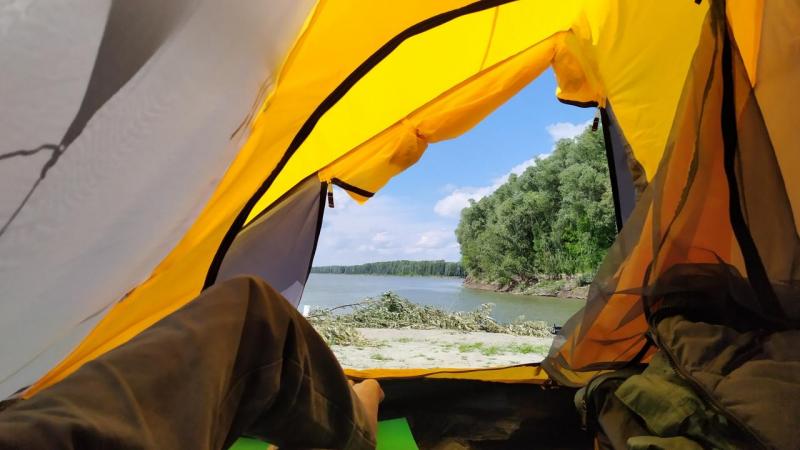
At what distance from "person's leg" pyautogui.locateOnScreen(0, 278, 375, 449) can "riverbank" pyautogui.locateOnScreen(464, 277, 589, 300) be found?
5569 millimetres

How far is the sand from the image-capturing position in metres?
2.23

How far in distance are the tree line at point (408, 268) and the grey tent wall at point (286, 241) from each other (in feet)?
12.2

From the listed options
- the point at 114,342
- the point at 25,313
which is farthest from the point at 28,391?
the point at 25,313

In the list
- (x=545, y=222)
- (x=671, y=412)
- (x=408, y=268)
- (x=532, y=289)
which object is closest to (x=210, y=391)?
(x=671, y=412)

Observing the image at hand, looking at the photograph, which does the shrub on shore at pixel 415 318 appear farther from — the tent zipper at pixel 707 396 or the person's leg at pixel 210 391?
the person's leg at pixel 210 391

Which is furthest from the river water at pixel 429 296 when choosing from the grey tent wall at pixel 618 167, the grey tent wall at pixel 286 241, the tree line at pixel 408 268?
the grey tent wall at pixel 618 167

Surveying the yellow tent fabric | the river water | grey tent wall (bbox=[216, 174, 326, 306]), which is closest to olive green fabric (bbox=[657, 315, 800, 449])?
the yellow tent fabric

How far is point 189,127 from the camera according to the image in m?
0.70

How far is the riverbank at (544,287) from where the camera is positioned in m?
6.38

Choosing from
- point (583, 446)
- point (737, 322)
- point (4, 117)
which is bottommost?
point (583, 446)

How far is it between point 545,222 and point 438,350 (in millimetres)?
5727

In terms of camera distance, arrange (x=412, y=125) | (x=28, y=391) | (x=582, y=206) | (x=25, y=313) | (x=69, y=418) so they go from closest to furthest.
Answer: (x=69, y=418) → (x=25, y=313) → (x=28, y=391) → (x=412, y=125) → (x=582, y=206)

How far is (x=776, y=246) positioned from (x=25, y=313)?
43.1 inches

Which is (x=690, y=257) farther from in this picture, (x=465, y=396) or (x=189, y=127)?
(x=189, y=127)
